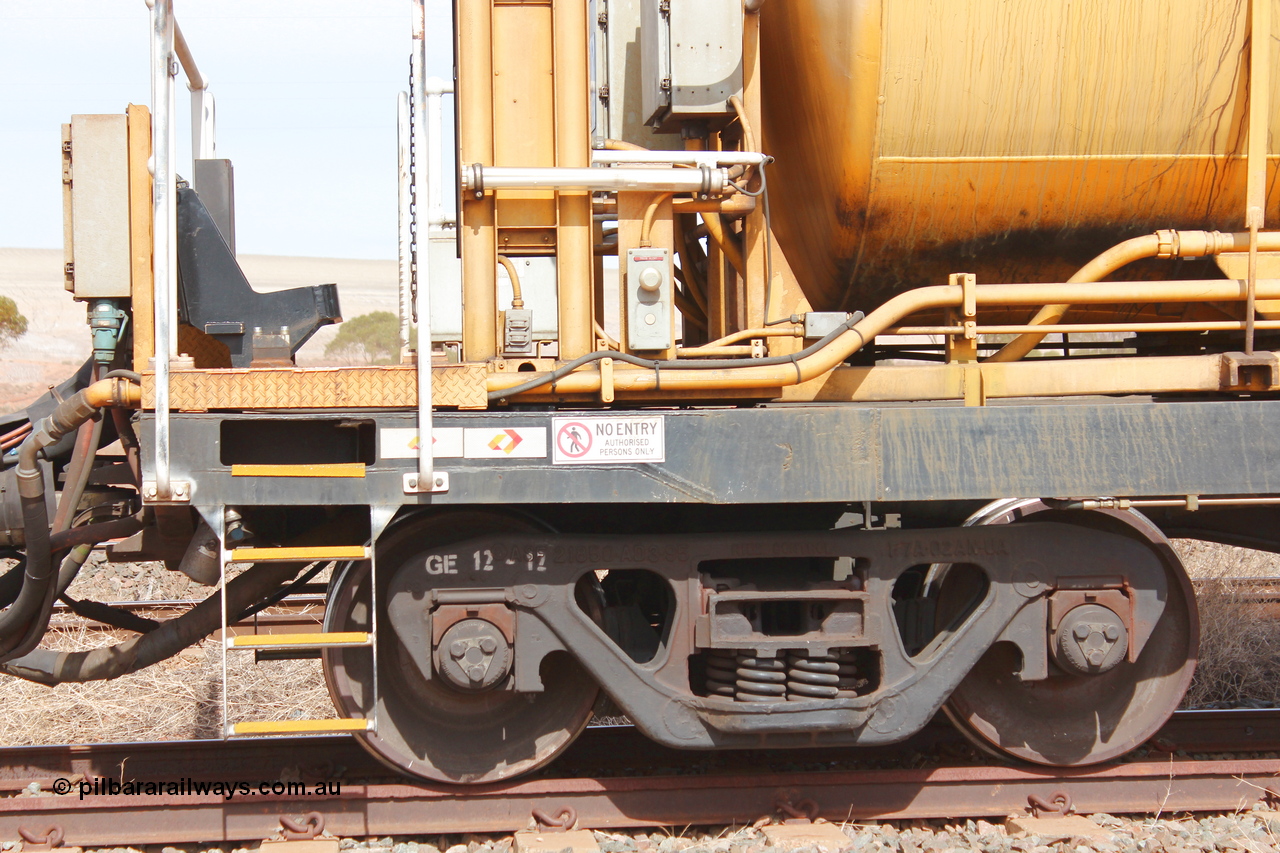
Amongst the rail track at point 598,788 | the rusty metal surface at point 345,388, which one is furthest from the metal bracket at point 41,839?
the rusty metal surface at point 345,388

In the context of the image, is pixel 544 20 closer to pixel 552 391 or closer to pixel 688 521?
pixel 552 391

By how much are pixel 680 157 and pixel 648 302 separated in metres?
0.53

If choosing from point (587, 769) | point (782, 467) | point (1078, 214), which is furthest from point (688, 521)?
point (1078, 214)

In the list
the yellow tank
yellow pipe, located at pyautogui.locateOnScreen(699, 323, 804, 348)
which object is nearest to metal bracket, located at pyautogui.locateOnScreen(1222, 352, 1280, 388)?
the yellow tank

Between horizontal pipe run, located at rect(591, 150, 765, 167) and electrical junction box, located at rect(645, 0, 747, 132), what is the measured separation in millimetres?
286

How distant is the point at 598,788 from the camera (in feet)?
12.5

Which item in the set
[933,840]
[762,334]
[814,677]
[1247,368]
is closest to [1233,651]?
[1247,368]

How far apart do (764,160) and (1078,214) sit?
1.26m

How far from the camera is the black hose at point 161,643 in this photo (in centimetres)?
378

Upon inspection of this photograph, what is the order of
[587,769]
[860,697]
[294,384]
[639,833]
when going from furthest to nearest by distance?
[587,769] < [639,833] < [860,697] < [294,384]

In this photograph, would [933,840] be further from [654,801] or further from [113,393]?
[113,393]

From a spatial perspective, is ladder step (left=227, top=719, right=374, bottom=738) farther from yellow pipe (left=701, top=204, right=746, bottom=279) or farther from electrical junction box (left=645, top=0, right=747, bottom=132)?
electrical junction box (left=645, top=0, right=747, bottom=132)

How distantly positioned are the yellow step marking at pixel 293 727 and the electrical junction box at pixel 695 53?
251cm

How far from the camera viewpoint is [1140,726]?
4.02 m
